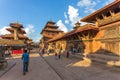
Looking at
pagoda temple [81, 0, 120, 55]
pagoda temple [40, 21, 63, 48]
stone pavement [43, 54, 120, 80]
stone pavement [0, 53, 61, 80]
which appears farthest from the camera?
pagoda temple [40, 21, 63, 48]

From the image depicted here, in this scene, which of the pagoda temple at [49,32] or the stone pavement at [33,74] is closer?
the stone pavement at [33,74]

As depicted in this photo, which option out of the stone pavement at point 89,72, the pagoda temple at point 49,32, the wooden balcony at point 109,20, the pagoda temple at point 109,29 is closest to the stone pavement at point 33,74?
the stone pavement at point 89,72

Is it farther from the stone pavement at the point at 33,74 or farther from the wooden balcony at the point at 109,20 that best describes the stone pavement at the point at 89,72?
the wooden balcony at the point at 109,20

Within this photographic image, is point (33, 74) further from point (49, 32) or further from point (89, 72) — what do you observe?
point (49, 32)

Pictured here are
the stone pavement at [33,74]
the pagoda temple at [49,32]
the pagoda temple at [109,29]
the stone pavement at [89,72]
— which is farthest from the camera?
the pagoda temple at [49,32]

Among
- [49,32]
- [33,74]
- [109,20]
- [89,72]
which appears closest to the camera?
[33,74]

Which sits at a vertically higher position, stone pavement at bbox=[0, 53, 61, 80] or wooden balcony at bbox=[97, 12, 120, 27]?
wooden balcony at bbox=[97, 12, 120, 27]

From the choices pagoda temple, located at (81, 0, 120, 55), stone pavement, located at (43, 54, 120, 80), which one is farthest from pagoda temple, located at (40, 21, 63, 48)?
stone pavement, located at (43, 54, 120, 80)

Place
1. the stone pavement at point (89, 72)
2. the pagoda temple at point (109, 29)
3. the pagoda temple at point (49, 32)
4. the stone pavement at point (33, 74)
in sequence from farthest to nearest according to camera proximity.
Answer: the pagoda temple at point (49, 32)
the pagoda temple at point (109, 29)
the stone pavement at point (33, 74)
the stone pavement at point (89, 72)

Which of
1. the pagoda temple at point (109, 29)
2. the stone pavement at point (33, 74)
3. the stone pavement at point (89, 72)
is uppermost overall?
the pagoda temple at point (109, 29)

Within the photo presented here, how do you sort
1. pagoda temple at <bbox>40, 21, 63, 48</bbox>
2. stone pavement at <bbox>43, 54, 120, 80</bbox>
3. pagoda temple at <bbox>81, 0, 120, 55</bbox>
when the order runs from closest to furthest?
stone pavement at <bbox>43, 54, 120, 80</bbox>, pagoda temple at <bbox>81, 0, 120, 55</bbox>, pagoda temple at <bbox>40, 21, 63, 48</bbox>

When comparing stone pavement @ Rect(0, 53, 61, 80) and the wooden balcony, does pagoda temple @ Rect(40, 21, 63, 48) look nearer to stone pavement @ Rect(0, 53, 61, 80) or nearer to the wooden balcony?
the wooden balcony

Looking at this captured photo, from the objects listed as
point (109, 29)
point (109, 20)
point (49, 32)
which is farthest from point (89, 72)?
point (49, 32)

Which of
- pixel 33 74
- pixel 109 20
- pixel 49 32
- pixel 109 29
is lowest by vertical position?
pixel 33 74
